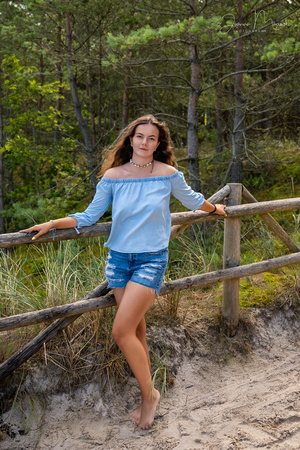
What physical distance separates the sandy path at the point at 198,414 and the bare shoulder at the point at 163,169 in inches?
66.5

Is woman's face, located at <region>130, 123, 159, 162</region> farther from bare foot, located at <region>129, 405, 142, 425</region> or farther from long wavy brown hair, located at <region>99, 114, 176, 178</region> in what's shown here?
bare foot, located at <region>129, 405, 142, 425</region>

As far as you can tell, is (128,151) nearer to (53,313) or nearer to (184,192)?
(184,192)

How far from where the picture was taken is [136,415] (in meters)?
2.82

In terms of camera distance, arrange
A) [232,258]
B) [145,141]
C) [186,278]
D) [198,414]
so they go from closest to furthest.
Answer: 1. [145,141]
2. [198,414]
3. [186,278]
4. [232,258]

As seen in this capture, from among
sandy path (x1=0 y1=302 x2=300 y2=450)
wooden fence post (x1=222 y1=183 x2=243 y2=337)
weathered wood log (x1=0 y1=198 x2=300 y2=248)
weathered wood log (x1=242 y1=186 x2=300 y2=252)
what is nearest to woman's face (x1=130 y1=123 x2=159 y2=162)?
weathered wood log (x1=0 y1=198 x2=300 y2=248)

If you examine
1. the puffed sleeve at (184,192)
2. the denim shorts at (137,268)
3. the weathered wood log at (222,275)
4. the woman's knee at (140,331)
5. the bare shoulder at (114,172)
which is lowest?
the woman's knee at (140,331)

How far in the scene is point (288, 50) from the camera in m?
5.41

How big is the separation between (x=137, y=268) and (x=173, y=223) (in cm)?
66

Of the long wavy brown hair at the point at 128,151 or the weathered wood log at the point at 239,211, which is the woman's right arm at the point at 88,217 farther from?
the weathered wood log at the point at 239,211

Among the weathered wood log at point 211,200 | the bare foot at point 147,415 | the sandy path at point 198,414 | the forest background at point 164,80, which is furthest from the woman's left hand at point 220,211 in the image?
the forest background at point 164,80

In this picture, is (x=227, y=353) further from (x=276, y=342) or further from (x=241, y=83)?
(x=241, y=83)

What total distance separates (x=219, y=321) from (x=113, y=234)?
1.74m

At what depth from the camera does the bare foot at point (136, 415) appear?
2.81 m

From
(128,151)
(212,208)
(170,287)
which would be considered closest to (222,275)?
(170,287)
